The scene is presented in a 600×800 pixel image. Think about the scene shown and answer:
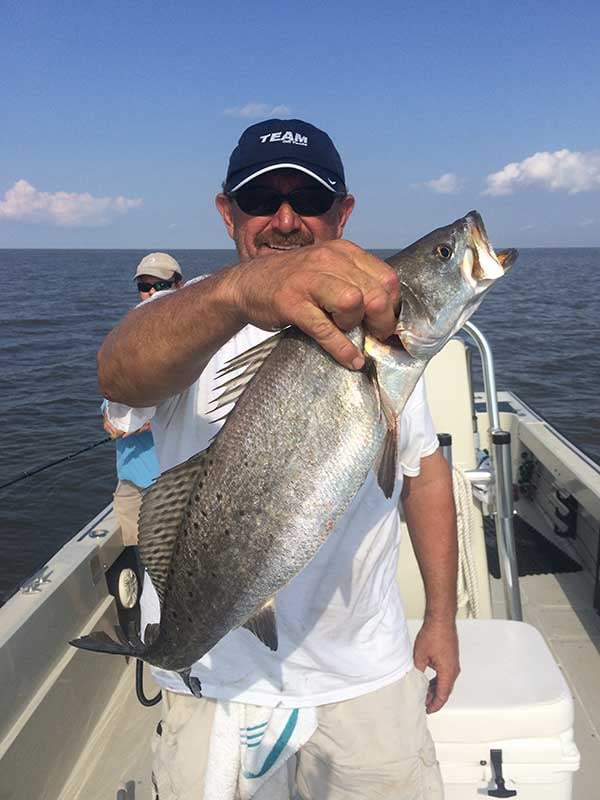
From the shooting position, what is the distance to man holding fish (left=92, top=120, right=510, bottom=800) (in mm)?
1619

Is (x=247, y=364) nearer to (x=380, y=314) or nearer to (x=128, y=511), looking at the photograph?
(x=380, y=314)

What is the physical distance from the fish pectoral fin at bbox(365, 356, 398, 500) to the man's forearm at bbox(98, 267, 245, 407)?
383 mm

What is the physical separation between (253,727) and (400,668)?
60 centimetres

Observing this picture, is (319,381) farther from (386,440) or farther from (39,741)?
(39,741)

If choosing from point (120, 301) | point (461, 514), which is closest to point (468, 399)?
point (461, 514)

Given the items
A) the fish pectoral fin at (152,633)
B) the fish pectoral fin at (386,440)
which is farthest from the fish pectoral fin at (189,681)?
the fish pectoral fin at (386,440)

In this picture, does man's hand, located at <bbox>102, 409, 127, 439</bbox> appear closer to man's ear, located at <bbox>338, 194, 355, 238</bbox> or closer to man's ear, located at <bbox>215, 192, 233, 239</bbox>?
man's ear, located at <bbox>215, 192, 233, 239</bbox>

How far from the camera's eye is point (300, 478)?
1.64 meters

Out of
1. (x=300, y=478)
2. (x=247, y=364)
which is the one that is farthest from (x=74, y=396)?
(x=300, y=478)

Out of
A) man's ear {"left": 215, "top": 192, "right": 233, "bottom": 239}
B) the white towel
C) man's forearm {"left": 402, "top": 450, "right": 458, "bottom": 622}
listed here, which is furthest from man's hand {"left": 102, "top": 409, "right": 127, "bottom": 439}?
man's forearm {"left": 402, "top": 450, "right": 458, "bottom": 622}

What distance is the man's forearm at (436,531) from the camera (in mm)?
2793

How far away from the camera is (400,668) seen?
244 centimetres

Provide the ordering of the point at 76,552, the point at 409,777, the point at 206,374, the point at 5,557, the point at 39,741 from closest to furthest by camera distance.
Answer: the point at 206,374, the point at 409,777, the point at 39,741, the point at 76,552, the point at 5,557

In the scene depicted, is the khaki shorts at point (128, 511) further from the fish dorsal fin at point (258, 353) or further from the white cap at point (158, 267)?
the fish dorsal fin at point (258, 353)
